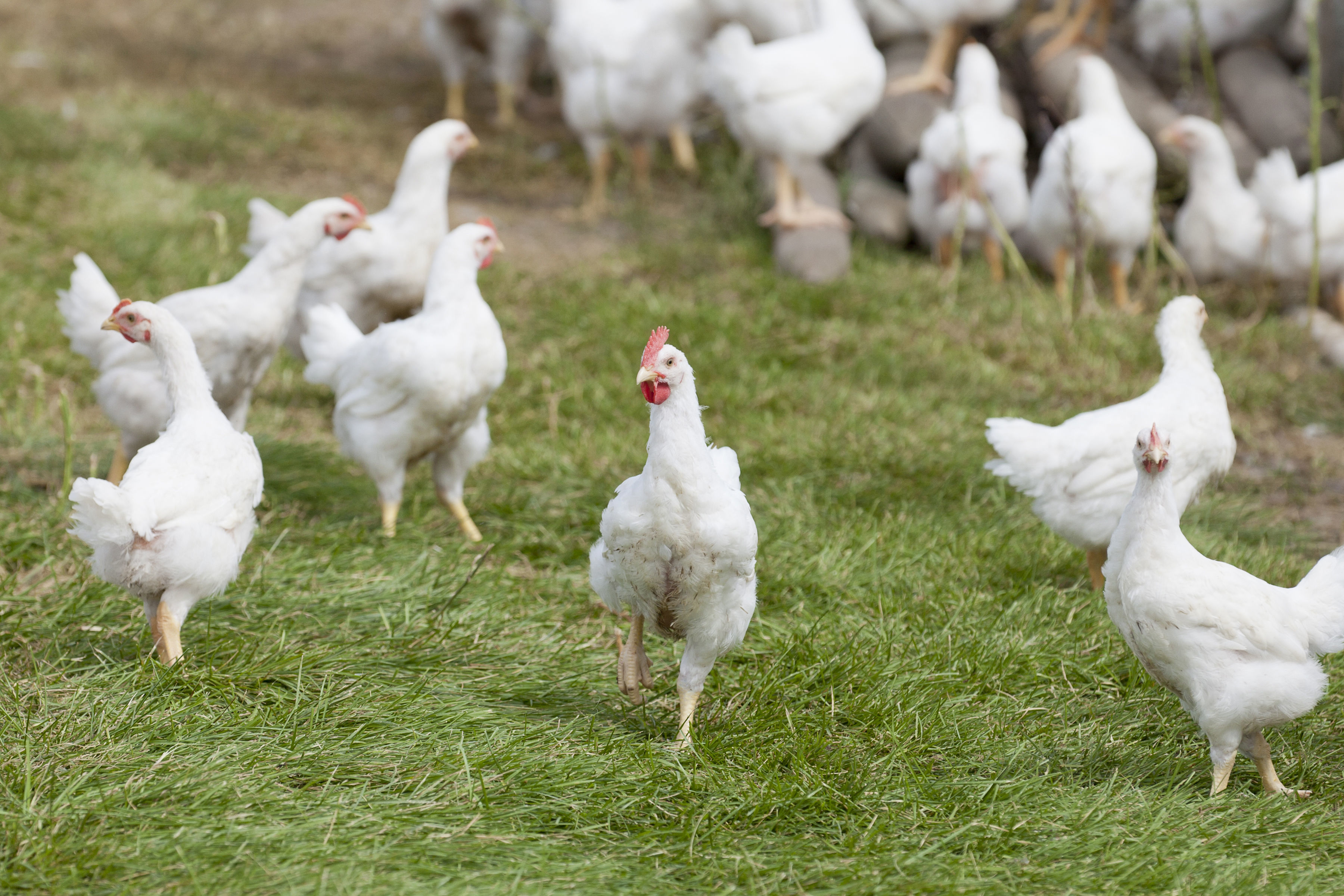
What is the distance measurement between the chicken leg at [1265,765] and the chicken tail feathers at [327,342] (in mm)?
3253

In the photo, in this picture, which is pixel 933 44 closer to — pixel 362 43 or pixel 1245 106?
pixel 1245 106

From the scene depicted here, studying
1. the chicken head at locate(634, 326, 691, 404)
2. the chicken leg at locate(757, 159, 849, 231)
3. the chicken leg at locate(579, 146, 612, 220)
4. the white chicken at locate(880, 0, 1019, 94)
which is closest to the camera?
the chicken head at locate(634, 326, 691, 404)

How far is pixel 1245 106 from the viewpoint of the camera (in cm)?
856

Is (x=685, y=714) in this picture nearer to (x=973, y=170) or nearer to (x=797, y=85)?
(x=797, y=85)

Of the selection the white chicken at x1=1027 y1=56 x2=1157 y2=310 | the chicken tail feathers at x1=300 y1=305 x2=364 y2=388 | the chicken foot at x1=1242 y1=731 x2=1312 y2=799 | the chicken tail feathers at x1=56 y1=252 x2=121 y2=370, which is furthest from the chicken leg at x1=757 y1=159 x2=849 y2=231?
the chicken foot at x1=1242 y1=731 x2=1312 y2=799

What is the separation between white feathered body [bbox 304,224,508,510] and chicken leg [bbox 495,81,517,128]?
6588mm

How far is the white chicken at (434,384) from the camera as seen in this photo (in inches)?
168

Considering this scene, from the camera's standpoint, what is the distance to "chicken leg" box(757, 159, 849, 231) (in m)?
7.66

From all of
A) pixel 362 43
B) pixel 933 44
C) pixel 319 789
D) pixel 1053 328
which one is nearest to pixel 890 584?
pixel 319 789

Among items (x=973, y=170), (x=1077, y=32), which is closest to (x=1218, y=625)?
(x=973, y=170)

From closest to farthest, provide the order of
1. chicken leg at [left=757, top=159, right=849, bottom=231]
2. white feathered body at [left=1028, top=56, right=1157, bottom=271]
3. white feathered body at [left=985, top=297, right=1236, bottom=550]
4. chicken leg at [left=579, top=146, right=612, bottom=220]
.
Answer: white feathered body at [left=985, top=297, right=1236, bottom=550]
white feathered body at [left=1028, top=56, right=1157, bottom=271]
chicken leg at [left=757, top=159, right=849, bottom=231]
chicken leg at [left=579, top=146, right=612, bottom=220]

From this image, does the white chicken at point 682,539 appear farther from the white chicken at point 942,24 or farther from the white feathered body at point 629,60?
the white chicken at point 942,24

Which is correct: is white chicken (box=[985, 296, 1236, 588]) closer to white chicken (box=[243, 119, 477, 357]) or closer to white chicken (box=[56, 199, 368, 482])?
white chicken (box=[56, 199, 368, 482])

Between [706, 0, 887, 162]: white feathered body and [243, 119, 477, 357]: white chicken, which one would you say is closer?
[243, 119, 477, 357]: white chicken
